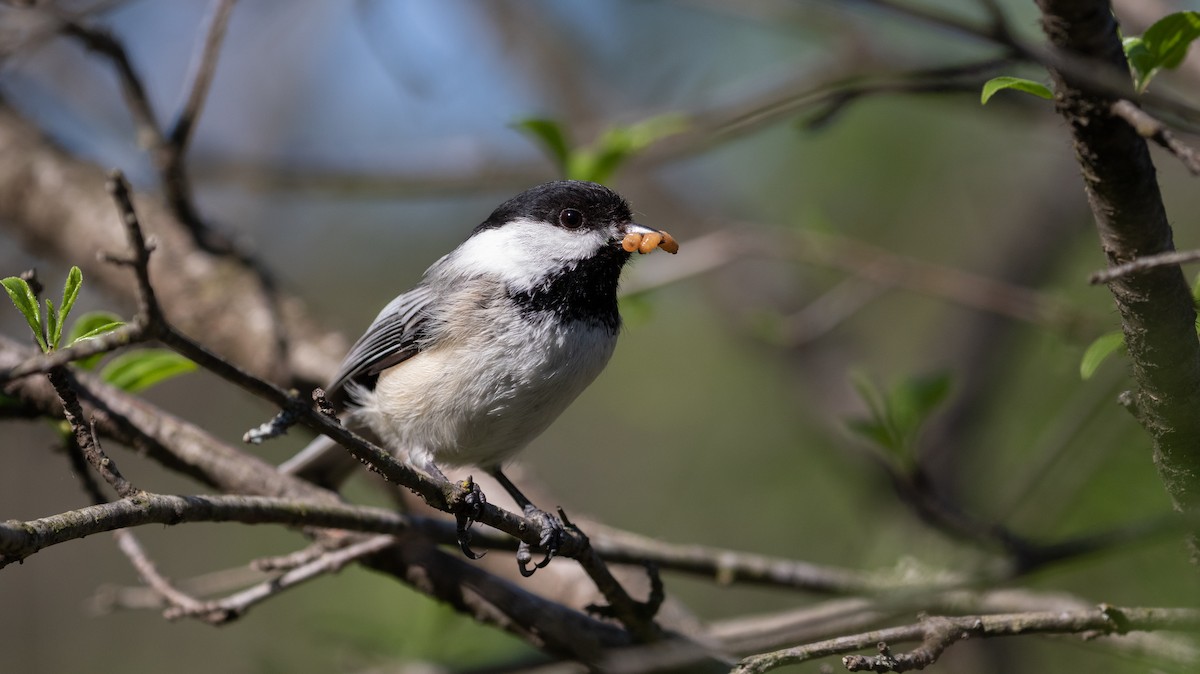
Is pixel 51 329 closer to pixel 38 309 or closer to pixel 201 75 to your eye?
pixel 38 309

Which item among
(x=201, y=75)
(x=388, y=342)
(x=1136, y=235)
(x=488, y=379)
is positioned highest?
(x=201, y=75)

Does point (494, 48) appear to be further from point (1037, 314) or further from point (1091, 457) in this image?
point (1091, 457)

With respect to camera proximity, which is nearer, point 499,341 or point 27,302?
point 27,302

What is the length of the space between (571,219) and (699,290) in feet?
9.10

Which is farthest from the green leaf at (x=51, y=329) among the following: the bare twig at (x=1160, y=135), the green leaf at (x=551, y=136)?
the bare twig at (x=1160, y=135)

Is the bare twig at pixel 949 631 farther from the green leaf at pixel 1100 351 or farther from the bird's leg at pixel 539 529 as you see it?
the bird's leg at pixel 539 529

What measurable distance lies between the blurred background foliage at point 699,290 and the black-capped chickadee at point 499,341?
1.34 feet

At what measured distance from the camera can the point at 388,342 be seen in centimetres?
273

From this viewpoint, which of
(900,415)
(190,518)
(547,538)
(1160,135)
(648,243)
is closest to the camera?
(1160,135)

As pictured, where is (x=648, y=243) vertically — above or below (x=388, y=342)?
above

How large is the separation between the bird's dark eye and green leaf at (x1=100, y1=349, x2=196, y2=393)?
3.52ft

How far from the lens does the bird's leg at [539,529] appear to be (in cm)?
214

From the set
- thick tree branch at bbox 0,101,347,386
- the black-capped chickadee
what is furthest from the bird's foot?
thick tree branch at bbox 0,101,347,386

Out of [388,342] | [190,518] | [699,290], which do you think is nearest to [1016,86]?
[190,518]
